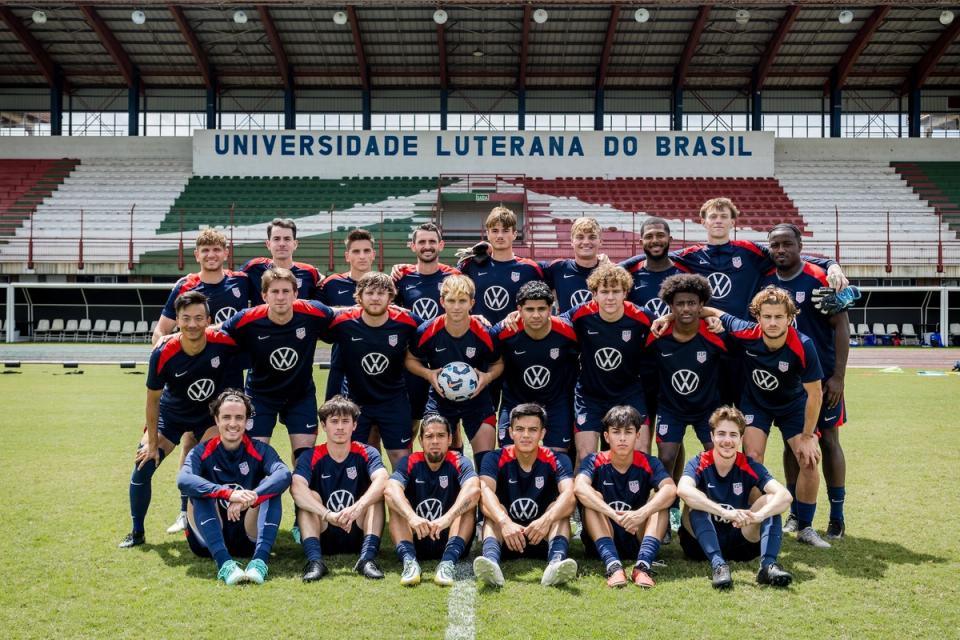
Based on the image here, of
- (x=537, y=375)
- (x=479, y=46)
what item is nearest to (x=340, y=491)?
(x=537, y=375)

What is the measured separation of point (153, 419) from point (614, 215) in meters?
21.7

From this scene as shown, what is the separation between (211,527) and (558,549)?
1.92m

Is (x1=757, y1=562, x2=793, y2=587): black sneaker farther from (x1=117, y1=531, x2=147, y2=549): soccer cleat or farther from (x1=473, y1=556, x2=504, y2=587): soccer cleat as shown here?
(x1=117, y1=531, x2=147, y2=549): soccer cleat

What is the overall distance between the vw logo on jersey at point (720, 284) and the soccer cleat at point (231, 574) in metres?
3.74

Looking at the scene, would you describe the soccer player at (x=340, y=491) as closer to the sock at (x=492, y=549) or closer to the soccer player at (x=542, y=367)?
the sock at (x=492, y=549)

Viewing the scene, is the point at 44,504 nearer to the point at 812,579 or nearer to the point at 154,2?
the point at 812,579

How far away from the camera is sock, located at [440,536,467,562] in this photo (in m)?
4.24

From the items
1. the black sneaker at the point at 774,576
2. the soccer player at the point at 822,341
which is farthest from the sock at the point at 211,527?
the soccer player at the point at 822,341

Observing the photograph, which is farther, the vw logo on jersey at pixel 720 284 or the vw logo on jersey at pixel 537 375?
the vw logo on jersey at pixel 720 284

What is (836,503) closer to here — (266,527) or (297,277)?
(266,527)

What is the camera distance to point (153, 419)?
488 centimetres

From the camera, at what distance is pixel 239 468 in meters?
4.55

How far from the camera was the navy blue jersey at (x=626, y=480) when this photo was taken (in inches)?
177

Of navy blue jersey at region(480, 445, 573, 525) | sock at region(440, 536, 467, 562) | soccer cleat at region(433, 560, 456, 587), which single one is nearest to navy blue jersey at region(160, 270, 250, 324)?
navy blue jersey at region(480, 445, 573, 525)
